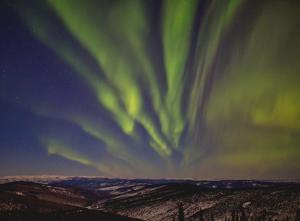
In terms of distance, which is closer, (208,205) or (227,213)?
(227,213)

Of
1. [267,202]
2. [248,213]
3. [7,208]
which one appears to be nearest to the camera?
[248,213]

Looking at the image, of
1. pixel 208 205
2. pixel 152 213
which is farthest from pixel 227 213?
pixel 152 213

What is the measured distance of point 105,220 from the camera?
6900cm

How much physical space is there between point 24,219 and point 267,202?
8894cm

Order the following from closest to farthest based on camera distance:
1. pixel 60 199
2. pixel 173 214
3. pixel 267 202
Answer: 1. pixel 267 202
2. pixel 173 214
3. pixel 60 199

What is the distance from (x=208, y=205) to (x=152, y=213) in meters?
26.8

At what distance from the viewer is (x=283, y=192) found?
64.7 meters

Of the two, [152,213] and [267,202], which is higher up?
[267,202]

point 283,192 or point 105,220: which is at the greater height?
point 283,192

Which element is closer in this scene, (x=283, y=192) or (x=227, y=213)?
(x=227, y=213)

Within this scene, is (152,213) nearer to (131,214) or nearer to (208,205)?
(131,214)

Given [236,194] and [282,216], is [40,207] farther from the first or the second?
[282,216]

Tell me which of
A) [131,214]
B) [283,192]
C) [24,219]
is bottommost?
[131,214]

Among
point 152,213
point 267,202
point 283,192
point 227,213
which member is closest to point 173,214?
→ point 152,213
